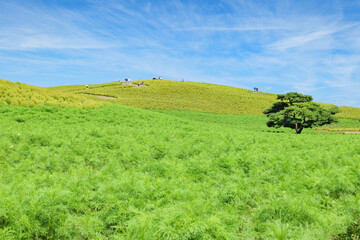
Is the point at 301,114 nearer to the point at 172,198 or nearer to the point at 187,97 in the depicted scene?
the point at 172,198

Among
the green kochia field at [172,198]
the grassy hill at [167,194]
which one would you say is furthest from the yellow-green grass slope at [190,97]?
the green kochia field at [172,198]

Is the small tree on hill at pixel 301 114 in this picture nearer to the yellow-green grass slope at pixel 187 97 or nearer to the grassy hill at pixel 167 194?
the grassy hill at pixel 167 194

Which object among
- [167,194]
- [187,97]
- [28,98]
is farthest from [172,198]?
[187,97]

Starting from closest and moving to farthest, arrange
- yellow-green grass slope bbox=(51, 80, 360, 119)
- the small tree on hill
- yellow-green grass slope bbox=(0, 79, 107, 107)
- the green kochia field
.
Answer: the green kochia field
yellow-green grass slope bbox=(0, 79, 107, 107)
the small tree on hill
yellow-green grass slope bbox=(51, 80, 360, 119)

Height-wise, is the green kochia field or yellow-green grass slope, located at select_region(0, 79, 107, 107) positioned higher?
yellow-green grass slope, located at select_region(0, 79, 107, 107)

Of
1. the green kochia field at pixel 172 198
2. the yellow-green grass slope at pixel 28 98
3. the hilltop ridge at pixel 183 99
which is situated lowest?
the green kochia field at pixel 172 198

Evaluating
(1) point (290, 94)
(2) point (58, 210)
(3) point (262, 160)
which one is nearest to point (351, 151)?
(3) point (262, 160)

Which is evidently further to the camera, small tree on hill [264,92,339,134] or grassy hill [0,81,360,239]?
small tree on hill [264,92,339,134]

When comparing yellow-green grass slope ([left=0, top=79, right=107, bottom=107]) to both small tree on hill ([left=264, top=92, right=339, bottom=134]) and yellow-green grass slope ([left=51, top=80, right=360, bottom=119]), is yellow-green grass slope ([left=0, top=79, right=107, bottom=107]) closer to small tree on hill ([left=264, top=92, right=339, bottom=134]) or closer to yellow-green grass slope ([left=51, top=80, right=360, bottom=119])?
small tree on hill ([left=264, top=92, right=339, bottom=134])

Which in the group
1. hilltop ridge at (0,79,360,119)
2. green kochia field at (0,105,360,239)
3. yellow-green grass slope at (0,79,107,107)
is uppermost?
hilltop ridge at (0,79,360,119)

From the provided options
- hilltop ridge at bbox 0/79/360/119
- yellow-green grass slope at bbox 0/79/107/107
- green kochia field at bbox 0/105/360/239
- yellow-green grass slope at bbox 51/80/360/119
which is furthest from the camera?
yellow-green grass slope at bbox 51/80/360/119

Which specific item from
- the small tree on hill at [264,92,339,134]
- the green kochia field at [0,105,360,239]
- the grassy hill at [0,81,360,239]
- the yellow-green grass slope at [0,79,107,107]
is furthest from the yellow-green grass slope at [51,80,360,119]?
the green kochia field at [0,105,360,239]

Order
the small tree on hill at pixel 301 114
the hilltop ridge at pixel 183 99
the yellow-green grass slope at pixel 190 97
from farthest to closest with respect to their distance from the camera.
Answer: the yellow-green grass slope at pixel 190 97
the hilltop ridge at pixel 183 99
the small tree on hill at pixel 301 114

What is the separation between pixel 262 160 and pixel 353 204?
4010 millimetres
